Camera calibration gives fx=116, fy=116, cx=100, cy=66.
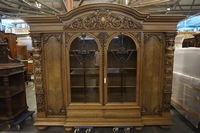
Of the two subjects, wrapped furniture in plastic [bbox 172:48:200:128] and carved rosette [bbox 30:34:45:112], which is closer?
carved rosette [bbox 30:34:45:112]

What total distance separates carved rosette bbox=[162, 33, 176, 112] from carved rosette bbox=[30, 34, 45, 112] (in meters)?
2.22

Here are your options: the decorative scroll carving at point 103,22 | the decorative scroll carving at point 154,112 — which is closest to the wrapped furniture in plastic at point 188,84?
the decorative scroll carving at point 154,112

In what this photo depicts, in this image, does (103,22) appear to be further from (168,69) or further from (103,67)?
(168,69)

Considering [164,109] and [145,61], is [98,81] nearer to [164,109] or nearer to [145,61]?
[145,61]

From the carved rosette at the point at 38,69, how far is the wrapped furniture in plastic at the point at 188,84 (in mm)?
2837

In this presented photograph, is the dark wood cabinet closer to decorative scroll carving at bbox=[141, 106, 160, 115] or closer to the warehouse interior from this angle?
the warehouse interior

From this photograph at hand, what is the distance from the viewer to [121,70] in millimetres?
2240

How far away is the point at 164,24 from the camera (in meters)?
1.98

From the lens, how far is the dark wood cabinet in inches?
84.4

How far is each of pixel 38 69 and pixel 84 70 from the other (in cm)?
82

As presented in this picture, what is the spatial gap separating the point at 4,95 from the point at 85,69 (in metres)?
1.58

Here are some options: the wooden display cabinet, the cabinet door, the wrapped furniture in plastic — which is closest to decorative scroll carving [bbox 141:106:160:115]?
the wooden display cabinet

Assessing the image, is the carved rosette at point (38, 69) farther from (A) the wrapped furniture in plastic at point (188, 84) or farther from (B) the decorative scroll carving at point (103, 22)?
(A) the wrapped furniture in plastic at point (188, 84)

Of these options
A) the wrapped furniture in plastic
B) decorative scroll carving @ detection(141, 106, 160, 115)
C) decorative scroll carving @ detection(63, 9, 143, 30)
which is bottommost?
decorative scroll carving @ detection(141, 106, 160, 115)
